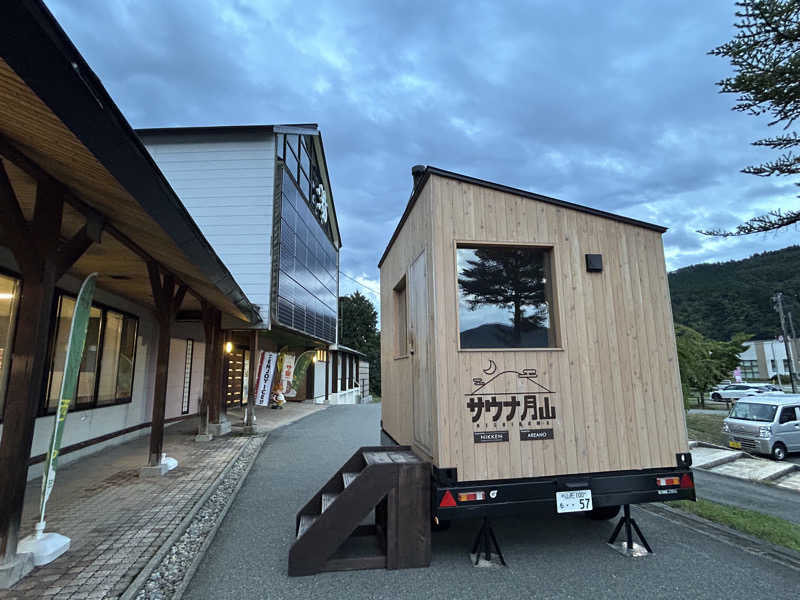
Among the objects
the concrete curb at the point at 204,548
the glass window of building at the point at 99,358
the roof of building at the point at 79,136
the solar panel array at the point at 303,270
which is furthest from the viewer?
Result: the solar panel array at the point at 303,270

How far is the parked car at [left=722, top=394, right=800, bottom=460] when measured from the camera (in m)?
10.5

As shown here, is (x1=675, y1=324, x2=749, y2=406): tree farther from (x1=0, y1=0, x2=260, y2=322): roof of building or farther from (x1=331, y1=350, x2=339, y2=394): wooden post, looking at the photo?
(x1=331, y1=350, x2=339, y2=394): wooden post

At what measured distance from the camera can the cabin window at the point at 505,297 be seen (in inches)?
128

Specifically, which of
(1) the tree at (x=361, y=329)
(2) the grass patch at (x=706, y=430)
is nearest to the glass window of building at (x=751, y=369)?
(2) the grass patch at (x=706, y=430)

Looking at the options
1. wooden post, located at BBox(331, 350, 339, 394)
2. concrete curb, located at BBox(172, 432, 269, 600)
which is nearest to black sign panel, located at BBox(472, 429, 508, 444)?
concrete curb, located at BBox(172, 432, 269, 600)

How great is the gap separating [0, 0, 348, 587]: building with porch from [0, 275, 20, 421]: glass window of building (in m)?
0.02

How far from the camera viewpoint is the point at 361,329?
143 feet

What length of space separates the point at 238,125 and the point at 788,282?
4800cm

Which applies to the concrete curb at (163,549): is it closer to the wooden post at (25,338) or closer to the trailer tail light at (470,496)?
the wooden post at (25,338)

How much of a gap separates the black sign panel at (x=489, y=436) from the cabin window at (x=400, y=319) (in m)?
1.73

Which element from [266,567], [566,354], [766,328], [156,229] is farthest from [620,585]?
[766,328]

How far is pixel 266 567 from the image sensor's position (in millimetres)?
3055

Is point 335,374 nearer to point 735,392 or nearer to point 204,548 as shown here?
point 204,548

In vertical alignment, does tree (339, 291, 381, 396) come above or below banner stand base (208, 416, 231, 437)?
above
